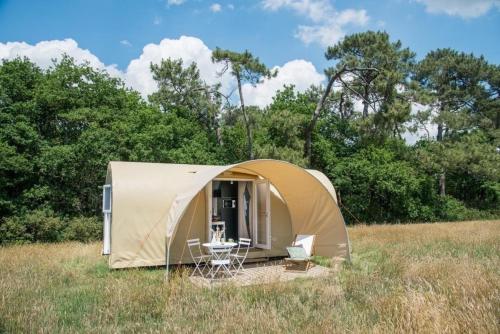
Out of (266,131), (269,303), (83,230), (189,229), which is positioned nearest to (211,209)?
(189,229)

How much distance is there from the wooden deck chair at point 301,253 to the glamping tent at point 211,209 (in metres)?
0.65

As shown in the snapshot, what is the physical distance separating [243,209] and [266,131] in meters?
9.26

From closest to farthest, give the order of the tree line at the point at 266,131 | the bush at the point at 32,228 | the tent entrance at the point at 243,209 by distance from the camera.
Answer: the tent entrance at the point at 243,209 → the bush at the point at 32,228 → the tree line at the point at 266,131

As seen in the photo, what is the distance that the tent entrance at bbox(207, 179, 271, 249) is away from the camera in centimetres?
1048

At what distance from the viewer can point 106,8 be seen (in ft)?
33.0

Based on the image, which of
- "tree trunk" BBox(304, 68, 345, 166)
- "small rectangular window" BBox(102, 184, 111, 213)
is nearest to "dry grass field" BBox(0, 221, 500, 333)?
"small rectangular window" BBox(102, 184, 111, 213)

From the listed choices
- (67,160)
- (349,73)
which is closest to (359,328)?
(67,160)

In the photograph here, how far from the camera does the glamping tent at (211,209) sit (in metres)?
8.86

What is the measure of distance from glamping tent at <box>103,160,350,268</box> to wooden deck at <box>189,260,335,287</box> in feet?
2.40

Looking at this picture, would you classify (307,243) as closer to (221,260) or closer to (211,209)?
(211,209)

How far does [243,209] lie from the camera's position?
35.3ft

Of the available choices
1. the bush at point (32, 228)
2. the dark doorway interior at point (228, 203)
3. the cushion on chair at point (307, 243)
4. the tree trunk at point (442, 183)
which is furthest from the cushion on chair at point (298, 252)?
the tree trunk at point (442, 183)

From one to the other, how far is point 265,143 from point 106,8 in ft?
33.6

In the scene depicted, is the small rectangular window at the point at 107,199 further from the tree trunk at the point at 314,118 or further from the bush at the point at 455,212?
the bush at the point at 455,212
